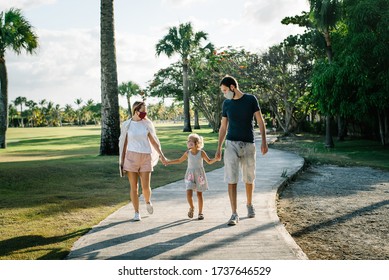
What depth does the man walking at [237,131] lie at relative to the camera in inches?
210

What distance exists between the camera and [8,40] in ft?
68.7

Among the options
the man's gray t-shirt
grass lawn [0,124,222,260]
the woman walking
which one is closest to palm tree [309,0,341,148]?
grass lawn [0,124,222,260]

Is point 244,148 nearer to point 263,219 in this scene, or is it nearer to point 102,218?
point 263,219

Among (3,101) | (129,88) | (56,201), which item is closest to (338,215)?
(56,201)

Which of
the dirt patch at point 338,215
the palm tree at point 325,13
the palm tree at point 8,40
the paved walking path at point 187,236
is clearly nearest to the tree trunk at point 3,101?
the palm tree at point 8,40

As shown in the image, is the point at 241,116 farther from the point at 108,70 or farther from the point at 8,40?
the point at 8,40

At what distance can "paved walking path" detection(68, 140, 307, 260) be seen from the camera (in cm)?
423

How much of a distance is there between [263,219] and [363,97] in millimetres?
14847

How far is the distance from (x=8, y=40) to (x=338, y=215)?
64.3ft

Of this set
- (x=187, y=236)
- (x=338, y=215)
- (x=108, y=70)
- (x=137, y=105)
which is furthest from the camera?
(x=108, y=70)

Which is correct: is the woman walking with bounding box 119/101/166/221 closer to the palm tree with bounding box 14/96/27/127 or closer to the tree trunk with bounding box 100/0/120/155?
the tree trunk with bounding box 100/0/120/155

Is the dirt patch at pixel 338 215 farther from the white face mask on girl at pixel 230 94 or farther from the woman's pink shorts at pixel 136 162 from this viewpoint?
the woman's pink shorts at pixel 136 162

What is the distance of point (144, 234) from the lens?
5.01 metres

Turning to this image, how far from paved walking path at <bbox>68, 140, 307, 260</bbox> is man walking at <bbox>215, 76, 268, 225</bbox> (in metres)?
0.48
